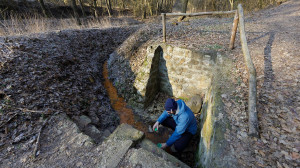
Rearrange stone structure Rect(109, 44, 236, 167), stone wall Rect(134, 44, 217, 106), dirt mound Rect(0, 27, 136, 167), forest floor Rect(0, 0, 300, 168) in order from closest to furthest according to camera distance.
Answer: forest floor Rect(0, 0, 300, 168)
dirt mound Rect(0, 27, 136, 167)
stone structure Rect(109, 44, 236, 167)
stone wall Rect(134, 44, 217, 106)

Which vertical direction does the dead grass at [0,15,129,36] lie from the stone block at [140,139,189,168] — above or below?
above

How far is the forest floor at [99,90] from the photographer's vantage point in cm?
197

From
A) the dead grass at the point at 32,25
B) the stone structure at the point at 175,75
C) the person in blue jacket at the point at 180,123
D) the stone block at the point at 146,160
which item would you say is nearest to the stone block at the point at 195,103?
the stone structure at the point at 175,75

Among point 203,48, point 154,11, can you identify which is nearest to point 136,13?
point 154,11

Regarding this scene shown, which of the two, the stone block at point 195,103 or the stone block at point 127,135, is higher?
the stone block at point 127,135

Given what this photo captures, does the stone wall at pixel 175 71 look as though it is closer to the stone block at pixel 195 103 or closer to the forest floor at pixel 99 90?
the stone block at pixel 195 103

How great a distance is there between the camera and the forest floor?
197 centimetres

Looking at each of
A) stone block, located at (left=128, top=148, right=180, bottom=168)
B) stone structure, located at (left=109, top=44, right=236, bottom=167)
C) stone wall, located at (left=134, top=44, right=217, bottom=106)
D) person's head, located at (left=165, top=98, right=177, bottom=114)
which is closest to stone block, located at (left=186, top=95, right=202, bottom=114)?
stone structure, located at (left=109, top=44, right=236, bottom=167)

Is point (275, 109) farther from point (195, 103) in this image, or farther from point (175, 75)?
point (175, 75)

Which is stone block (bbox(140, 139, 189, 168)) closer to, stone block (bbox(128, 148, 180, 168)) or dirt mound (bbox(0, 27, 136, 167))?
stone block (bbox(128, 148, 180, 168))

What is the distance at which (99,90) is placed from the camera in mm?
5332

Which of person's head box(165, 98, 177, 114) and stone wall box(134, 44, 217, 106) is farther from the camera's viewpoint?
stone wall box(134, 44, 217, 106)

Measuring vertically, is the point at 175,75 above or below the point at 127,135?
above

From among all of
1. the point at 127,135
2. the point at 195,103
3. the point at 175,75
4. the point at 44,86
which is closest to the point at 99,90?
the point at 44,86
